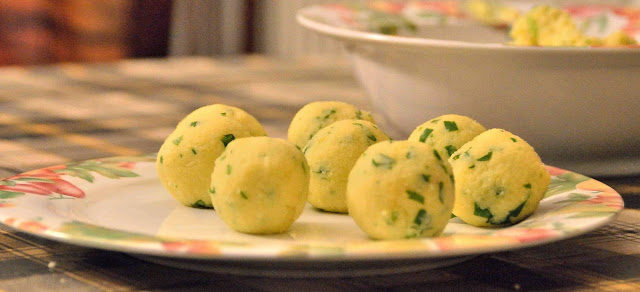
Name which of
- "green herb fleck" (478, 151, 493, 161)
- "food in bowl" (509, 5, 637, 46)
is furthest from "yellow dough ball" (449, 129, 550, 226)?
"food in bowl" (509, 5, 637, 46)

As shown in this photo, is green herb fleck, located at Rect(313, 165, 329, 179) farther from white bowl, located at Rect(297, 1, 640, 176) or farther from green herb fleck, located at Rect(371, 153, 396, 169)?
white bowl, located at Rect(297, 1, 640, 176)

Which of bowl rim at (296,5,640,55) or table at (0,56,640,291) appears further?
bowl rim at (296,5,640,55)

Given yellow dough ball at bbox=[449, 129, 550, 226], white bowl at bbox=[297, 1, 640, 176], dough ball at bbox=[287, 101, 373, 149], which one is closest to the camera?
yellow dough ball at bbox=[449, 129, 550, 226]

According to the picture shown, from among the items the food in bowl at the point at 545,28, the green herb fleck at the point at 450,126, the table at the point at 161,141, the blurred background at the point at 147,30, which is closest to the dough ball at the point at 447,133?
the green herb fleck at the point at 450,126

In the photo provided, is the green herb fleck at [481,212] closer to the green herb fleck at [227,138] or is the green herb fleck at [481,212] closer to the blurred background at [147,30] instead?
the green herb fleck at [227,138]

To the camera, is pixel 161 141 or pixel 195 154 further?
pixel 161 141

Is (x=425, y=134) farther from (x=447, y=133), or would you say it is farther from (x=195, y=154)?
(x=195, y=154)

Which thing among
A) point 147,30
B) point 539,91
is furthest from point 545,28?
point 147,30
